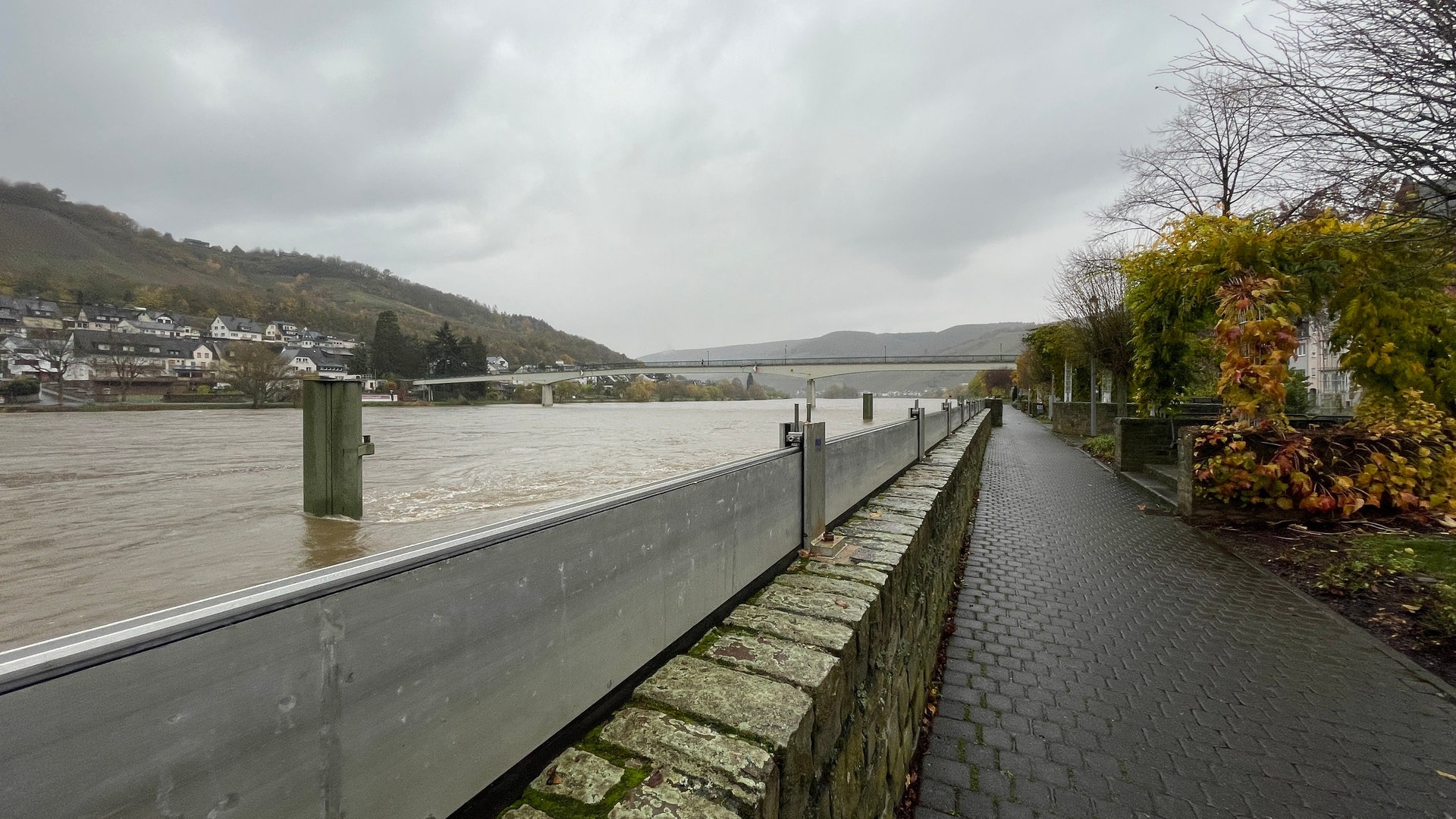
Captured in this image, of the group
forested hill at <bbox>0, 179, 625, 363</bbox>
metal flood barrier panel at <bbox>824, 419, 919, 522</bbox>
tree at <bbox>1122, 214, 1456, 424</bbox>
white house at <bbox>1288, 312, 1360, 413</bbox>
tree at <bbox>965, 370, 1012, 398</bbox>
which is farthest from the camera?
tree at <bbox>965, 370, 1012, 398</bbox>

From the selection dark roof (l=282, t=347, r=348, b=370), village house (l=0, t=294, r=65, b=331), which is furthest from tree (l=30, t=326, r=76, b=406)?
dark roof (l=282, t=347, r=348, b=370)

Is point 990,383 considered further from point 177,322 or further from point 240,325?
point 177,322

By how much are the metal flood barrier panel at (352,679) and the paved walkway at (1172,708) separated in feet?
7.30

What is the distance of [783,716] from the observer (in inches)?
54.5

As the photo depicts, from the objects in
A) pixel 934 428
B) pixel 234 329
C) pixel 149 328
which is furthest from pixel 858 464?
pixel 234 329

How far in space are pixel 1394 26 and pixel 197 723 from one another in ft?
24.3

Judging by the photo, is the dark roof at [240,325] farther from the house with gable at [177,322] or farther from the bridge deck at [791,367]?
the bridge deck at [791,367]

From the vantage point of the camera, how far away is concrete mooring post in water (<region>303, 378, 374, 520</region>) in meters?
3.91

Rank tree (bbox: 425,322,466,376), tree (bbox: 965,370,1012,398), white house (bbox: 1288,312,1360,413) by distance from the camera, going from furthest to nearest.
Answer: tree (bbox: 965,370,1012,398)
tree (bbox: 425,322,466,376)
white house (bbox: 1288,312,1360,413)

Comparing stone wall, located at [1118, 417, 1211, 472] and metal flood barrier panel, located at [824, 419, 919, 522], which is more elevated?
metal flood barrier panel, located at [824, 419, 919, 522]

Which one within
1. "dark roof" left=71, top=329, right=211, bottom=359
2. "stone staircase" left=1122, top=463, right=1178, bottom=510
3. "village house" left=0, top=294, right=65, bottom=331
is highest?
"village house" left=0, top=294, right=65, bottom=331

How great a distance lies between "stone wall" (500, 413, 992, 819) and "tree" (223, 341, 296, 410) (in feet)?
67.6

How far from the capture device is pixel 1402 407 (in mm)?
8188

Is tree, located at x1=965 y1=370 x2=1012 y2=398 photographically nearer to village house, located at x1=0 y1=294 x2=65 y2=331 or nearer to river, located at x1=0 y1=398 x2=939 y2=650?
river, located at x1=0 y1=398 x2=939 y2=650
